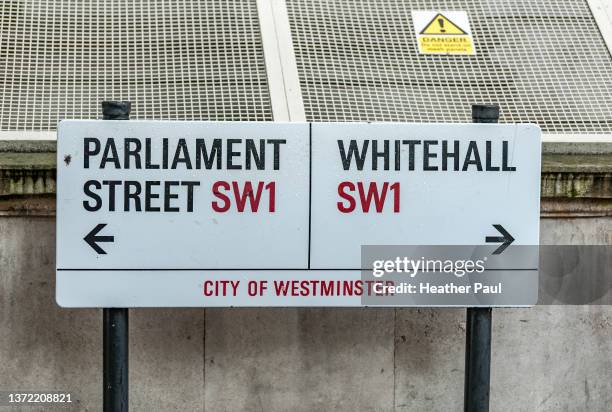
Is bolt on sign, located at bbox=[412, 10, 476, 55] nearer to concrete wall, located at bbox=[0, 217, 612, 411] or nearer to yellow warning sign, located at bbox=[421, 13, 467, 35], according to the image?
yellow warning sign, located at bbox=[421, 13, 467, 35]

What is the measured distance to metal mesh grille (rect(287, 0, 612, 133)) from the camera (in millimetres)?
6016

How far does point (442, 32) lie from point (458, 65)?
303 mm

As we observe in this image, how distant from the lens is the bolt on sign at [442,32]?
21.2ft

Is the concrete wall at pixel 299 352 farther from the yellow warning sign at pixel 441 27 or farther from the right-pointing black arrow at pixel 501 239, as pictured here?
the yellow warning sign at pixel 441 27

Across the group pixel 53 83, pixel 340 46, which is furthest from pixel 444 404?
pixel 53 83

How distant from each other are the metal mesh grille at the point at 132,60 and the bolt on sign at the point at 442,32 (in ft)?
3.40

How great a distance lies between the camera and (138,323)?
16.8 ft

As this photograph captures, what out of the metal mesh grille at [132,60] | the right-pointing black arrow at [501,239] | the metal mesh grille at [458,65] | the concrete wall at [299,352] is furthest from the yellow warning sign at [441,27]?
the right-pointing black arrow at [501,239]

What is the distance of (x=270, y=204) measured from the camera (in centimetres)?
411

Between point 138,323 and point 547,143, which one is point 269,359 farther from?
point 547,143

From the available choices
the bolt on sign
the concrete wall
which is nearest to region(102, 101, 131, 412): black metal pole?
the concrete wall

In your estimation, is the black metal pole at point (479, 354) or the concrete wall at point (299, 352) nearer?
the black metal pole at point (479, 354)

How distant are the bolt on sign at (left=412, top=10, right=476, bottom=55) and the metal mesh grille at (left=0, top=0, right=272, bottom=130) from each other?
3.40 feet

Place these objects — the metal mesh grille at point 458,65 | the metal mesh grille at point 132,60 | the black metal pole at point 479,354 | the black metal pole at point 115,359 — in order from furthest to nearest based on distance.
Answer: the metal mesh grille at point 458,65, the metal mesh grille at point 132,60, the black metal pole at point 479,354, the black metal pole at point 115,359
